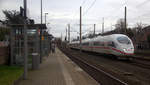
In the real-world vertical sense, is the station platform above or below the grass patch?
below

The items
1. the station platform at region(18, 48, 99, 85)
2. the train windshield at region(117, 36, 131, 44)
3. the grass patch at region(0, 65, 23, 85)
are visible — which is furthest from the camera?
the train windshield at region(117, 36, 131, 44)

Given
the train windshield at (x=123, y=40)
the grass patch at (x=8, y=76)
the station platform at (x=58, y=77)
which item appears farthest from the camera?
the train windshield at (x=123, y=40)

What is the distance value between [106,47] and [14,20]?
33.1 m

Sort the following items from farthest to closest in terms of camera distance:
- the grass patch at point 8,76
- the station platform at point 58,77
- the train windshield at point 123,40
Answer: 1. the train windshield at point 123,40
2. the station platform at point 58,77
3. the grass patch at point 8,76

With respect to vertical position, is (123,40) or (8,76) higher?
(123,40)

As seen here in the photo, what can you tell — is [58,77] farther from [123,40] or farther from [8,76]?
[123,40]

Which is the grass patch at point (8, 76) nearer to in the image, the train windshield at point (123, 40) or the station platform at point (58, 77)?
the station platform at point (58, 77)

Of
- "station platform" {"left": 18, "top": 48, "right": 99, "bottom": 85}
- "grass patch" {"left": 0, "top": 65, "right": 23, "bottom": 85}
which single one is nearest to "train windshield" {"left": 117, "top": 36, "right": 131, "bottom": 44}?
"station platform" {"left": 18, "top": 48, "right": 99, "bottom": 85}

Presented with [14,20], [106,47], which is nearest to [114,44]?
[106,47]

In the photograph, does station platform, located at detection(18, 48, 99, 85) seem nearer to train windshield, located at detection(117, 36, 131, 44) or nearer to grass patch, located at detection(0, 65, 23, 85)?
grass patch, located at detection(0, 65, 23, 85)

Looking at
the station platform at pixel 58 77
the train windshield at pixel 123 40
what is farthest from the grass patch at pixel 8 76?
the train windshield at pixel 123 40

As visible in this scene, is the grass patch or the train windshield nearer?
the grass patch

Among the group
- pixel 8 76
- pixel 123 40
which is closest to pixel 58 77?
pixel 8 76

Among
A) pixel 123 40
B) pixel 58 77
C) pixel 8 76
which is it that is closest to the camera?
pixel 8 76
